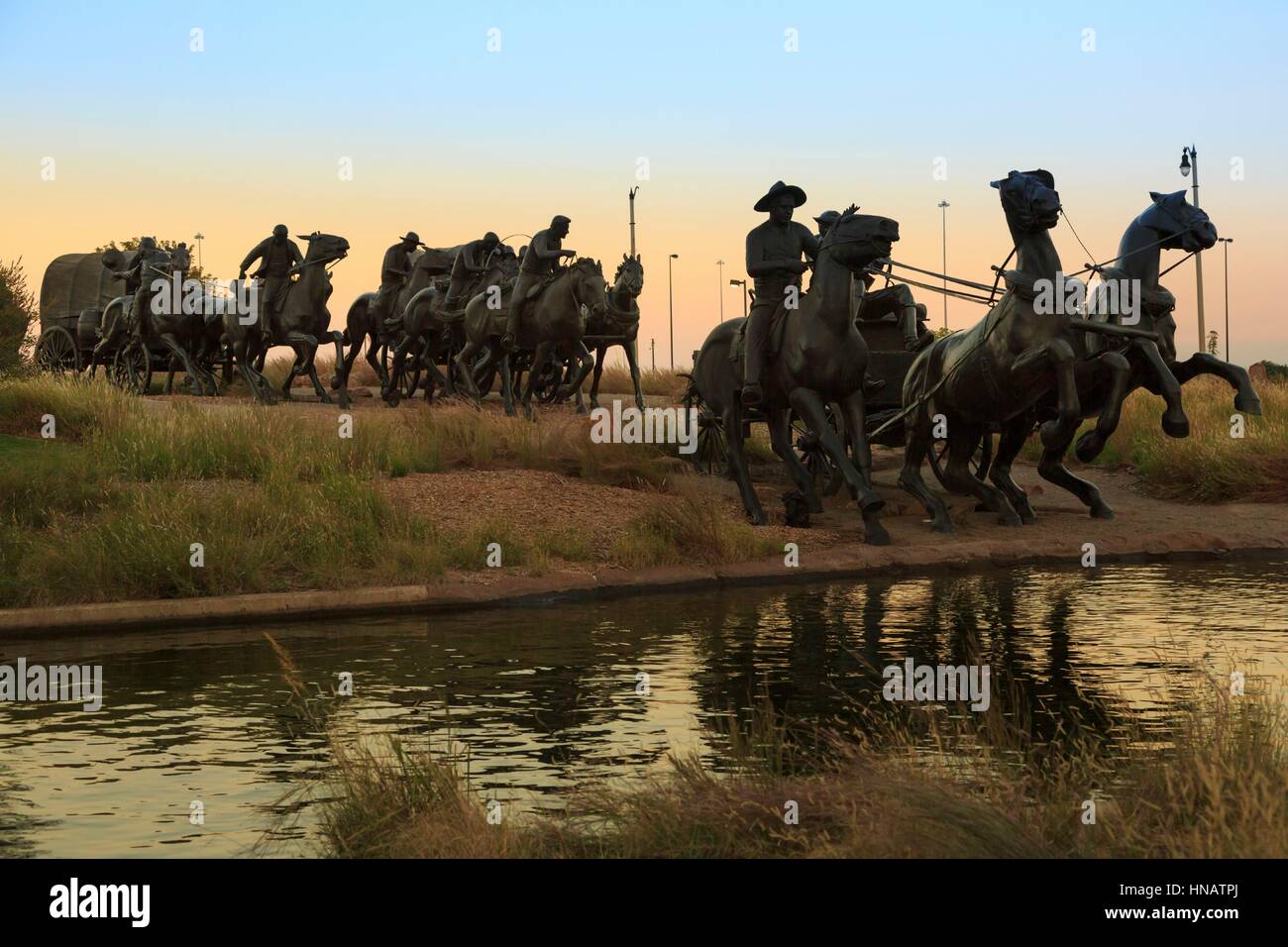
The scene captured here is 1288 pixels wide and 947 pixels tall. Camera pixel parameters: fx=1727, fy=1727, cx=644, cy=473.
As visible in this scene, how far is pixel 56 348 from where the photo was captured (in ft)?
138

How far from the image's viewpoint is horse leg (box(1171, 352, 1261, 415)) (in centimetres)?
1753

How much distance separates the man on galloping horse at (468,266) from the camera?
32.0 m

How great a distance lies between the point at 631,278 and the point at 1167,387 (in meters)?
13.7

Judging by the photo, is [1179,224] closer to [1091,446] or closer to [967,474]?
[1091,446]

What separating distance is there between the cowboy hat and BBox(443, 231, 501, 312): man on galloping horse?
46.0 ft

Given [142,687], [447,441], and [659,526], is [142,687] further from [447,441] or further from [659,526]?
[447,441]

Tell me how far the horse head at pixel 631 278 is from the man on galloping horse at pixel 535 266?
4.47ft

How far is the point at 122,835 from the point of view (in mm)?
7164

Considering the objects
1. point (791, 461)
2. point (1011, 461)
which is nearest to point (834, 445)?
point (791, 461)

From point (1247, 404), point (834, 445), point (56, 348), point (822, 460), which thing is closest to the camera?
point (1247, 404)

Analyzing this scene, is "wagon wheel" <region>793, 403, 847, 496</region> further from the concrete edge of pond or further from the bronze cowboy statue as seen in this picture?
the bronze cowboy statue

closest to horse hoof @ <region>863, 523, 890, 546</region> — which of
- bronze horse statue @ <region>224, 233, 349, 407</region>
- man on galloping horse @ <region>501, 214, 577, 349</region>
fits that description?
man on galloping horse @ <region>501, 214, 577, 349</region>

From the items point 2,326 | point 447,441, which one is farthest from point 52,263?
point 447,441
